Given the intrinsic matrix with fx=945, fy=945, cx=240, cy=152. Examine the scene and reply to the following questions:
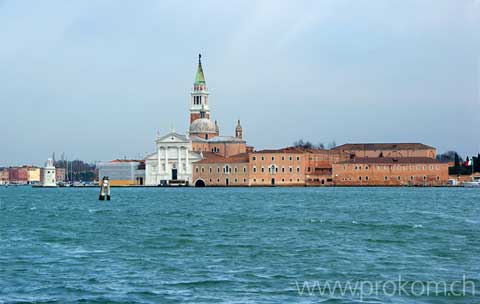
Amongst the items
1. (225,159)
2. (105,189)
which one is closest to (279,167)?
(225,159)

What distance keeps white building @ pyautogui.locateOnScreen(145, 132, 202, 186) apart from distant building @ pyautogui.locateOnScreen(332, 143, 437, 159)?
1483 centimetres

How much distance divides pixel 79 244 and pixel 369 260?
6.61 m

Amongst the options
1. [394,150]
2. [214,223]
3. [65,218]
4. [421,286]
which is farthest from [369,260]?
[394,150]

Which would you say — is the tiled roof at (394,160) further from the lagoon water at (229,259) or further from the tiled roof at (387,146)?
the lagoon water at (229,259)

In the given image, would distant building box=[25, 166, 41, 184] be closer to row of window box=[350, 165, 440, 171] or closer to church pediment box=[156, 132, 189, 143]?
church pediment box=[156, 132, 189, 143]

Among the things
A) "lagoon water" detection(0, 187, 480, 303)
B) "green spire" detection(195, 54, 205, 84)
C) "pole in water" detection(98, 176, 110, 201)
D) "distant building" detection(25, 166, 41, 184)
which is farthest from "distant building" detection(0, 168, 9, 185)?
"lagoon water" detection(0, 187, 480, 303)

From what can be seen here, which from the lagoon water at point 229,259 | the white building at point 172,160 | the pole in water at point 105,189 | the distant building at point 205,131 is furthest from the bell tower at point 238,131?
the lagoon water at point 229,259

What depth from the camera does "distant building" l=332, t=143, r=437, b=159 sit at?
85938 millimetres

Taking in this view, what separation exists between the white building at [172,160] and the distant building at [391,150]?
14.8m

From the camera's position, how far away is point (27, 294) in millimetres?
12727

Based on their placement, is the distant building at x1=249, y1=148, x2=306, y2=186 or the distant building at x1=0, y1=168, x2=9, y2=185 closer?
the distant building at x1=249, y1=148, x2=306, y2=186

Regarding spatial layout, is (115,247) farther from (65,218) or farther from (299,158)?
(299,158)

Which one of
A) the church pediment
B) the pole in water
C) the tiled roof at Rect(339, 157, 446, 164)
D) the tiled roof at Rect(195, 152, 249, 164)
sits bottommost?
the pole in water

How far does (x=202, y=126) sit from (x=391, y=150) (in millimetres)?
18346
